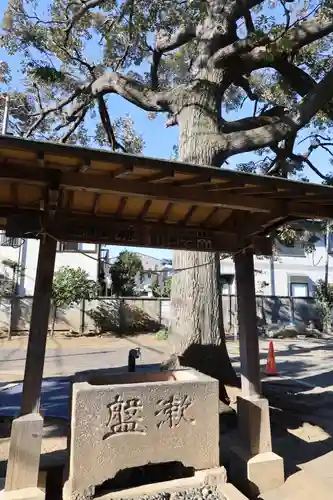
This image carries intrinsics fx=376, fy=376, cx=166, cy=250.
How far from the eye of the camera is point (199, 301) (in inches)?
243

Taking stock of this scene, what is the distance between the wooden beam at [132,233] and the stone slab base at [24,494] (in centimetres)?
211

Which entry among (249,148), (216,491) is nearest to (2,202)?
(216,491)

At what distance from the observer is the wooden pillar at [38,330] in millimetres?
3256

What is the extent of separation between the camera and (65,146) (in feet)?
8.45

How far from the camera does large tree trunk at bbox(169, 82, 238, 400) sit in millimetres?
5965

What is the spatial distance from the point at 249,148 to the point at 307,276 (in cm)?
1937

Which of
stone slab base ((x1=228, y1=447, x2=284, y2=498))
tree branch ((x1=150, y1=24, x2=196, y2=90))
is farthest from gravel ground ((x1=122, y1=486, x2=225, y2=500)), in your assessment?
tree branch ((x1=150, y1=24, x2=196, y2=90))

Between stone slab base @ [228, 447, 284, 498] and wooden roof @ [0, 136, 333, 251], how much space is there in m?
2.24

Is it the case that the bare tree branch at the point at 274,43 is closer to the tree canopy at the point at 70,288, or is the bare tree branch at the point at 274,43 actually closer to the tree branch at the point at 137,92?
the tree branch at the point at 137,92

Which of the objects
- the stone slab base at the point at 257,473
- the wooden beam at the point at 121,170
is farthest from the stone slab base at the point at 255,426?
the wooden beam at the point at 121,170

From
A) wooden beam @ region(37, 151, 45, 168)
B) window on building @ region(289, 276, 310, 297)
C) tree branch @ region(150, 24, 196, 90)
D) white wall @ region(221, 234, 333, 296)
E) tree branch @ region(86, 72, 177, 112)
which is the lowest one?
wooden beam @ region(37, 151, 45, 168)

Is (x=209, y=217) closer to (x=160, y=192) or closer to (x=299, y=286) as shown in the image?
(x=160, y=192)

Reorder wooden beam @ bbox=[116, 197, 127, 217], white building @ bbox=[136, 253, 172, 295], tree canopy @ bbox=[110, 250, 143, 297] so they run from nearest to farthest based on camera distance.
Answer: wooden beam @ bbox=[116, 197, 127, 217] → tree canopy @ bbox=[110, 250, 143, 297] → white building @ bbox=[136, 253, 172, 295]

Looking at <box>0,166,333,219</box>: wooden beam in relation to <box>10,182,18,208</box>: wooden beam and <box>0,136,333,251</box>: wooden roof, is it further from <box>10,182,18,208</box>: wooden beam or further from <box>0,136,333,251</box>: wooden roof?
<box>10,182,18,208</box>: wooden beam
